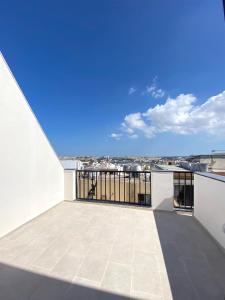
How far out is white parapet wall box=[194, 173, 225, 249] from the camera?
204 cm

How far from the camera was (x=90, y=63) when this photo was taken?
6133 millimetres

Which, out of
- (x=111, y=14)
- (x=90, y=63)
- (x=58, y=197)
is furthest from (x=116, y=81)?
(x=58, y=197)

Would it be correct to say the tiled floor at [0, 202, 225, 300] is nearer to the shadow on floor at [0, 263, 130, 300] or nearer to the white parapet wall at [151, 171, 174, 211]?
the shadow on floor at [0, 263, 130, 300]

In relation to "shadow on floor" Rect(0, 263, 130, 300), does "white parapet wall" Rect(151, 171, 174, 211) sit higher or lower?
higher

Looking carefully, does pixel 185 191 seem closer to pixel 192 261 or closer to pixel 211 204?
pixel 211 204

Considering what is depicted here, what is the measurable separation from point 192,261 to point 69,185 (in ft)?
10.9

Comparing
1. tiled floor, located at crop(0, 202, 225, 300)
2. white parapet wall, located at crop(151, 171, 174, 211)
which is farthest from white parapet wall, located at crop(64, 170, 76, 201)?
white parapet wall, located at crop(151, 171, 174, 211)

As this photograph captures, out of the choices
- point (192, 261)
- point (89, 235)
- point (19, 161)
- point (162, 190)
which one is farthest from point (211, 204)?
point (19, 161)

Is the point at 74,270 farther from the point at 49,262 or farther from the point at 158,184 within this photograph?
the point at 158,184

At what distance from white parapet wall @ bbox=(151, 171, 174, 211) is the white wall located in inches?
99.3

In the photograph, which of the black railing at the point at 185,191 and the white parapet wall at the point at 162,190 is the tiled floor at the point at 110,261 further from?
the black railing at the point at 185,191

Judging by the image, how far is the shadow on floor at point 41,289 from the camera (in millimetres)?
1302

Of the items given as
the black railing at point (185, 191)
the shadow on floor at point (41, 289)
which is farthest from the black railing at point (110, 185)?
the shadow on floor at point (41, 289)

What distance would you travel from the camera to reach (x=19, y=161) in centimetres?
269
